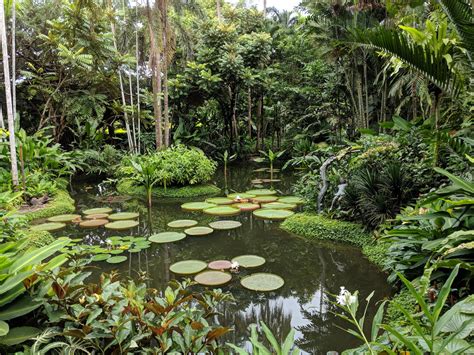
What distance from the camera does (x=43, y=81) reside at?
1173cm

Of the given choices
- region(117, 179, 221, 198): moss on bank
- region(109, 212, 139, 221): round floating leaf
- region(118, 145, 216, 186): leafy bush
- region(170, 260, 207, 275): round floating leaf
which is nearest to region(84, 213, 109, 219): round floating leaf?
region(109, 212, 139, 221): round floating leaf

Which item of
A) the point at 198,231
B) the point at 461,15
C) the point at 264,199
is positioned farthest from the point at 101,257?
the point at 461,15

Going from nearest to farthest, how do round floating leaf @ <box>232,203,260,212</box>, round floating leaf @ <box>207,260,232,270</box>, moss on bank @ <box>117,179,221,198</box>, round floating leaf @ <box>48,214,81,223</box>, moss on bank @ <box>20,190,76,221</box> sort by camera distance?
round floating leaf @ <box>207,260,232,270</box>, round floating leaf @ <box>48,214,81,223</box>, moss on bank @ <box>20,190,76,221</box>, round floating leaf @ <box>232,203,260,212</box>, moss on bank @ <box>117,179,221,198</box>

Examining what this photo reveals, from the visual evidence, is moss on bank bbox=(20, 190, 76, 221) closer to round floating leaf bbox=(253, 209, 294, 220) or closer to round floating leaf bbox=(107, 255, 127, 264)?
round floating leaf bbox=(107, 255, 127, 264)

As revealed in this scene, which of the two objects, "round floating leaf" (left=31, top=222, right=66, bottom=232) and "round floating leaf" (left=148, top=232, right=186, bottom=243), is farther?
"round floating leaf" (left=31, top=222, right=66, bottom=232)

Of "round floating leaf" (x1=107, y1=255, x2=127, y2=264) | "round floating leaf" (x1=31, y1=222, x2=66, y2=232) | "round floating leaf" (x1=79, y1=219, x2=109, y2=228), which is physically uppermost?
"round floating leaf" (x1=31, y1=222, x2=66, y2=232)

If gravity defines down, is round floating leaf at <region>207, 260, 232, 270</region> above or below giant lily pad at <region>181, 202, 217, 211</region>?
below

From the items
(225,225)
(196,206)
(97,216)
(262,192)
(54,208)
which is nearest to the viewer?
(225,225)

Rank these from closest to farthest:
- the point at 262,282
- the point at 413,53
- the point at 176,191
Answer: the point at 413,53
the point at 262,282
the point at 176,191

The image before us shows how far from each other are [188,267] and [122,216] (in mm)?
3046

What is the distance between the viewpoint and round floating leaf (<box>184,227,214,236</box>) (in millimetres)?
6305

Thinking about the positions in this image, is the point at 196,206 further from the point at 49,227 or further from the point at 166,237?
the point at 49,227

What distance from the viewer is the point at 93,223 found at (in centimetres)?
688

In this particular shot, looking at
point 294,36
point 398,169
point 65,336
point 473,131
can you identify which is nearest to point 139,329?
point 65,336
